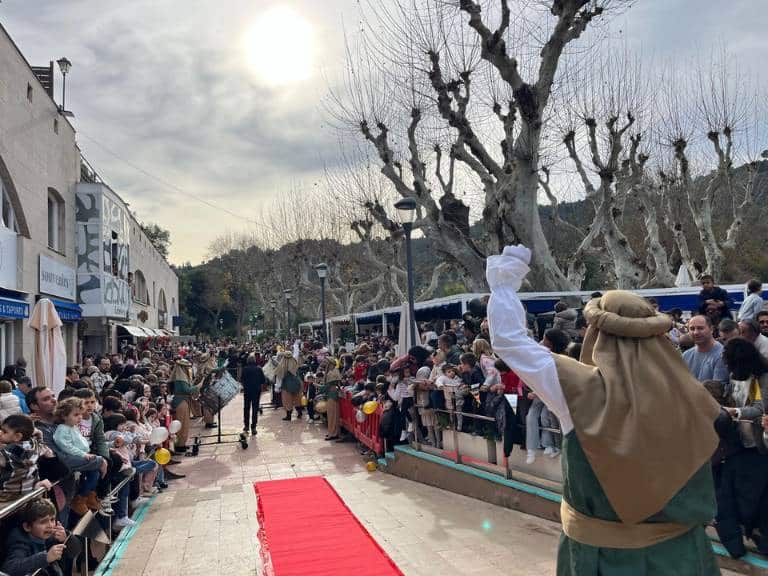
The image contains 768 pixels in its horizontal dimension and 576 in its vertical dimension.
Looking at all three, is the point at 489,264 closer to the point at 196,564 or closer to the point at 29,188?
the point at 196,564

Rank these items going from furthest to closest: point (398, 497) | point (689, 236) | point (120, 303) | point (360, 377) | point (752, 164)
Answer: point (689, 236) < point (120, 303) < point (752, 164) < point (360, 377) < point (398, 497)

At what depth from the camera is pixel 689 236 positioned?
31.2m

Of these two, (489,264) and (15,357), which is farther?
(15,357)

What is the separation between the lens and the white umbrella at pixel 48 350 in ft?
29.8

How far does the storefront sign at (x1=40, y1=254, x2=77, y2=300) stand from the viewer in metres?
17.3

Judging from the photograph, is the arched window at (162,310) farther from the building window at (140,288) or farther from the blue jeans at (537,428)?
the blue jeans at (537,428)

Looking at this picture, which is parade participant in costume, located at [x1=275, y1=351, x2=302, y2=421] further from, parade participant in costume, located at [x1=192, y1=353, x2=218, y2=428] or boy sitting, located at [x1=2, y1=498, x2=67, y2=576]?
boy sitting, located at [x1=2, y1=498, x2=67, y2=576]

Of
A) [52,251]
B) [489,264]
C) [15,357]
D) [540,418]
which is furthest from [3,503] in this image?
[52,251]

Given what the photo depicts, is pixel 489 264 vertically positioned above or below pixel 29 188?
below

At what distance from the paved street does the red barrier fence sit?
46 centimetres

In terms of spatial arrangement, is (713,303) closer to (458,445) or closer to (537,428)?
(537,428)

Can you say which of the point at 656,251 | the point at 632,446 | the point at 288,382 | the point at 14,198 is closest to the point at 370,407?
the point at 288,382

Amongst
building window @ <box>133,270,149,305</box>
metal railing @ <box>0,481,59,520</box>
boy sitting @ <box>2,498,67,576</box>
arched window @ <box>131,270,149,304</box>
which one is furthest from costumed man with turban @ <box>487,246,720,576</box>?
arched window @ <box>131,270,149,304</box>

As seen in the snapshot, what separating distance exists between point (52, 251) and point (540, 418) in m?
16.6
